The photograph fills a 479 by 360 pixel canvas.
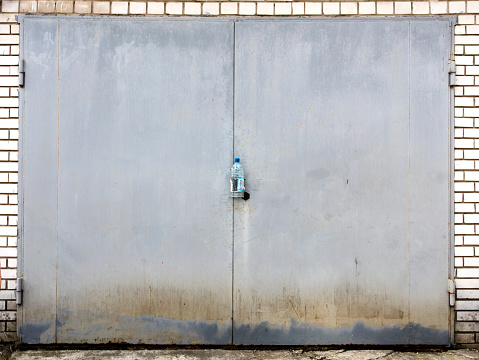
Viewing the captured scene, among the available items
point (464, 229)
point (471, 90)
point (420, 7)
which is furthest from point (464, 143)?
point (420, 7)

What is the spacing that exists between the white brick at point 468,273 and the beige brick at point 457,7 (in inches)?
90.7

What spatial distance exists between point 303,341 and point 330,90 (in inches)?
89.1

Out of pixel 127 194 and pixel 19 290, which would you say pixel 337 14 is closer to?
pixel 127 194

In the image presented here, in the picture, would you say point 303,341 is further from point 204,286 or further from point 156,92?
point 156,92

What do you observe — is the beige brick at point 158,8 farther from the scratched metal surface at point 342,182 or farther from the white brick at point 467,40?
the white brick at point 467,40

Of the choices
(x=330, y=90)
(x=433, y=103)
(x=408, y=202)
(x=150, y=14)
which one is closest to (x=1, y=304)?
(x=150, y=14)

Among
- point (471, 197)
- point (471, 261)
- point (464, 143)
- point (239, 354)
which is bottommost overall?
point (239, 354)

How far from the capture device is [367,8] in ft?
10.7

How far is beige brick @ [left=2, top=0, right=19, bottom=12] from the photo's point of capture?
329 centimetres

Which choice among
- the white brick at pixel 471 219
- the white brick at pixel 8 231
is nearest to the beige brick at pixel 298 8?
the white brick at pixel 471 219

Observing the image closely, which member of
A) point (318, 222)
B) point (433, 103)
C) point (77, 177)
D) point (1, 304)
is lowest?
point (1, 304)

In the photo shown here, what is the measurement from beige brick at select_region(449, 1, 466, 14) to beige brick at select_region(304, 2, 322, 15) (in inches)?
46.1

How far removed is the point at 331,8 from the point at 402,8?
633mm

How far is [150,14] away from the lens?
328 centimetres
